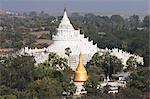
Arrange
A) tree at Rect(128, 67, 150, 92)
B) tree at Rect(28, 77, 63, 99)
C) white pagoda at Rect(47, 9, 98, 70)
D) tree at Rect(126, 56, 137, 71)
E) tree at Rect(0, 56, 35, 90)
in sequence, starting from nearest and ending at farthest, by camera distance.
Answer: tree at Rect(28, 77, 63, 99), tree at Rect(128, 67, 150, 92), tree at Rect(0, 56, 35, 90), tree at Rect(126, 56, 137, 71), white pagoda at Rect(47, 9, 98, 70)

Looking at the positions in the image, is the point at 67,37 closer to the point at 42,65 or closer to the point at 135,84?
the point at 42,65

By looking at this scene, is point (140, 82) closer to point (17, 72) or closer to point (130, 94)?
point (130, 94)

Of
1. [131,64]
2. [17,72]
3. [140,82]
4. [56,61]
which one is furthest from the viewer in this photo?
[131,64]

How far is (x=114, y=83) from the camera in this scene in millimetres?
24656

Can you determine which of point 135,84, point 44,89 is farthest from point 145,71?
point 44,89

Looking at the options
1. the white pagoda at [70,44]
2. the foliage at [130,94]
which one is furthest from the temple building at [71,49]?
the foliage at [130,94]

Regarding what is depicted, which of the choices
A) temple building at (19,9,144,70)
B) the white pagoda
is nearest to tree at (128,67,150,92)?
temple building at (19,9,144,70)

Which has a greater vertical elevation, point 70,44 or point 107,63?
point 70,44

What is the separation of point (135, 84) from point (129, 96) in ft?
6.67

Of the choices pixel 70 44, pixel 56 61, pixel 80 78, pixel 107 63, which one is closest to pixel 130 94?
pixel 80 78

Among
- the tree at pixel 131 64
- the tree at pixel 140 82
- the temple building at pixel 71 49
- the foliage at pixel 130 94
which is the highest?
the temple building at pixel 71 49

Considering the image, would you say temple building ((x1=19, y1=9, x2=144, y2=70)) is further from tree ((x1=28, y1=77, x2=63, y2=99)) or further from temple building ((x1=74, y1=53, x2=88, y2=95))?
tree ((x1=28, y1=77, x2=63, y2=99))

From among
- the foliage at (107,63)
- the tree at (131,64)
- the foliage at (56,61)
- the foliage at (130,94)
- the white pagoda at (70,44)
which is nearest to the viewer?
the foliage at (130,94)

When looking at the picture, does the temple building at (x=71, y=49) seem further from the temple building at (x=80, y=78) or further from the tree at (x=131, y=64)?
the temple building at (x=80, y=78)
